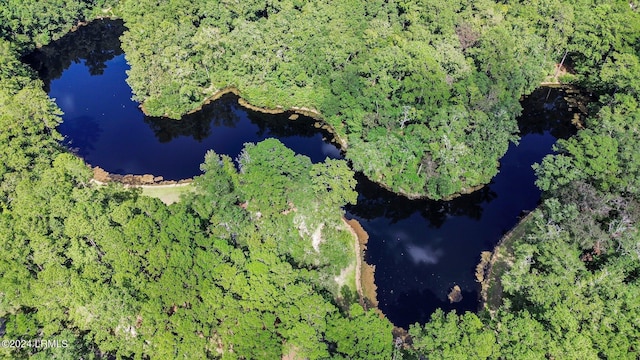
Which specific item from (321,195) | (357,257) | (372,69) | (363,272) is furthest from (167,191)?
(372,69)

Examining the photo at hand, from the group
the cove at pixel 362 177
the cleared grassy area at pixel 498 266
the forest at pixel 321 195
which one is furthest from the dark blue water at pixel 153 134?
the cleared grassy area at pixel 498 266

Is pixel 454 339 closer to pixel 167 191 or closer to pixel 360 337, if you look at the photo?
pixel 360 337

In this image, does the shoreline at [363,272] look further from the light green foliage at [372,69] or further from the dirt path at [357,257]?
the light green foliage at [372,69]

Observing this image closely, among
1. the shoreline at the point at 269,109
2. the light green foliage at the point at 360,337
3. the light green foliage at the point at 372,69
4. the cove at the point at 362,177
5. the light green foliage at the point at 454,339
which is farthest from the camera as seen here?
the shoreline at the point at 269,109

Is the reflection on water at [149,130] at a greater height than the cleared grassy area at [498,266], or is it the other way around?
the cleared grassy area at [498,266]

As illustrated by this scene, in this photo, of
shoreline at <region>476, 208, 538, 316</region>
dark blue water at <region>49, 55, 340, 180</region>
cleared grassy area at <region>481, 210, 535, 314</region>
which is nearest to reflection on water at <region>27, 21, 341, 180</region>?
dark blue water at <region>49, 55, 340, 180</region>

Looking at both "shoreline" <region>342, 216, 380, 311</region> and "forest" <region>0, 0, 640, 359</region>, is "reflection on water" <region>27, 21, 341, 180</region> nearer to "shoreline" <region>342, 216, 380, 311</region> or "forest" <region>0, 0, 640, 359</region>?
"forest" <region>0, 0, 640, 359</region>
